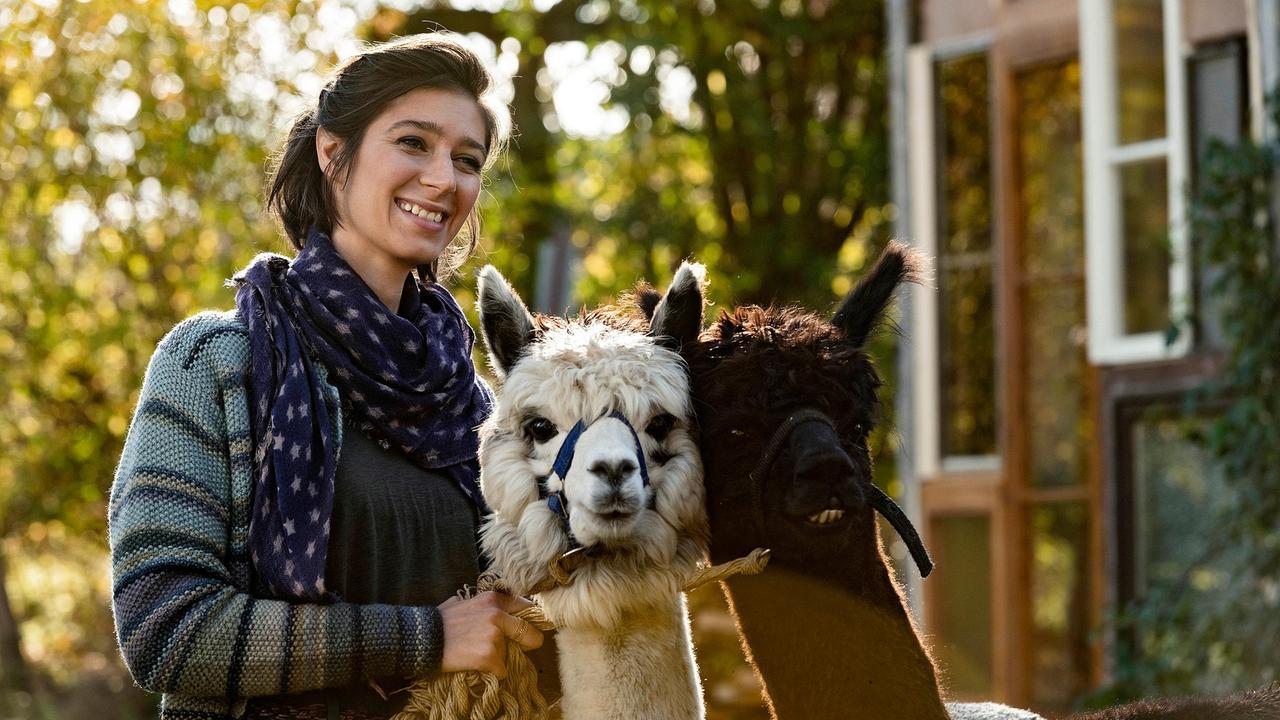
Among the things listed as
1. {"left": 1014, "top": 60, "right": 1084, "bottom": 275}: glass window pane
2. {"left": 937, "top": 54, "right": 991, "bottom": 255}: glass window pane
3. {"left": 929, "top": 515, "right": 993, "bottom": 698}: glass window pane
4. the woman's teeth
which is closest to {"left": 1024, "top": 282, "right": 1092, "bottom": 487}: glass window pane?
{"left": 1014, "top": 60, "right": 1084, "bottom": 275}: glass window pane

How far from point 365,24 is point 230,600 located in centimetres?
906

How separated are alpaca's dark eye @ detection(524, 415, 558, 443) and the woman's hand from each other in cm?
28

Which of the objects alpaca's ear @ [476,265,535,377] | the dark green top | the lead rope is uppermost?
alpaca's ear @ [476,265,535,377]

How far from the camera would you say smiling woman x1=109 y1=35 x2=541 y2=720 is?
2.78m

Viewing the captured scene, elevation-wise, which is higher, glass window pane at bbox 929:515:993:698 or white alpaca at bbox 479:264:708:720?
white alpaca at bbox 479:264:708:720

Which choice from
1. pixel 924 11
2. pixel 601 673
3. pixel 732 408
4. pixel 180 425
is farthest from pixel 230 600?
pixel 924 11

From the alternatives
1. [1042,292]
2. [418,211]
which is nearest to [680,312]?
[418,211]

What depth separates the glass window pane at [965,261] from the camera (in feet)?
39.0

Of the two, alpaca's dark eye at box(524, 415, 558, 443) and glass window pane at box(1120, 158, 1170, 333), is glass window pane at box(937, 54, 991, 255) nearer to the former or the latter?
glass window pane at box(1120, 158, 1170, 333)

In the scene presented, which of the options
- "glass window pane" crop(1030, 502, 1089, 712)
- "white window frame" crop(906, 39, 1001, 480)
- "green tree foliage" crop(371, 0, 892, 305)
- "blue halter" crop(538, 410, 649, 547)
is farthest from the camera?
"green tree foliage" crop(371, 0, 892, 305)

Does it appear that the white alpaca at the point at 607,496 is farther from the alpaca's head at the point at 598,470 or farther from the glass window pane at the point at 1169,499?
the glass window pane at the point at 1169,499

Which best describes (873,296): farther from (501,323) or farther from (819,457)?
(501,323)

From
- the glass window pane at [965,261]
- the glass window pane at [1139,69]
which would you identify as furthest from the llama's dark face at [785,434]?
the glass window pane at [965,261]

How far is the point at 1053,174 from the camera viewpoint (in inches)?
465
